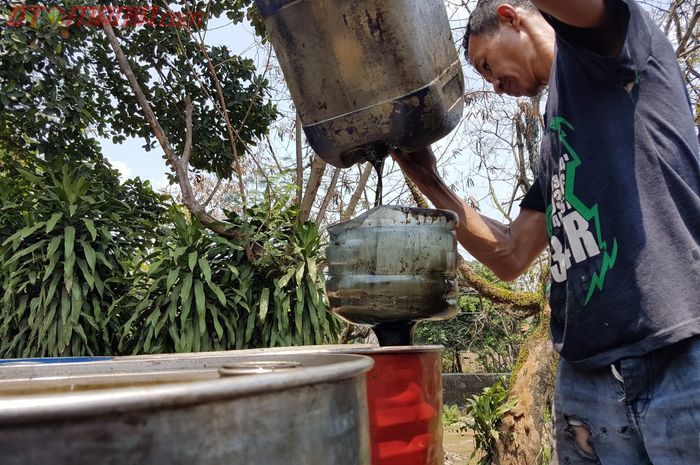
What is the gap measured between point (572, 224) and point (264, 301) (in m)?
4.25

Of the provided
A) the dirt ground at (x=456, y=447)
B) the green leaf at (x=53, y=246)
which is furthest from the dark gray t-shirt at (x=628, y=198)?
the dirt ground at (x=456, y=447)

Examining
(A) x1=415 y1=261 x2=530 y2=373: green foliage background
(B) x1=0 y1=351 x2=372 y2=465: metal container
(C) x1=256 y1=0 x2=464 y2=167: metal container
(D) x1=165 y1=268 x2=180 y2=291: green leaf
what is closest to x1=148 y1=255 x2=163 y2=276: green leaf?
(D) x1=165 y1=268 x2=180 y2=291: green leaf

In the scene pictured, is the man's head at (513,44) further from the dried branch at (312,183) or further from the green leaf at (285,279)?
the dried branch at (312,183)

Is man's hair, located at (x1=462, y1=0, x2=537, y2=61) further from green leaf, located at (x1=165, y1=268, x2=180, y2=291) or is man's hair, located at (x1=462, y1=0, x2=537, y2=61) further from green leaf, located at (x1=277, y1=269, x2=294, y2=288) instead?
green leaf, located at (x1=165, y1=268, x2=180, y2=291)

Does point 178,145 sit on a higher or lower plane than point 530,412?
higher

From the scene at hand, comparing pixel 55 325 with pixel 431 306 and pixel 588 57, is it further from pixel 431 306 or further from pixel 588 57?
pixel 588 57

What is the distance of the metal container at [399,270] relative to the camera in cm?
184

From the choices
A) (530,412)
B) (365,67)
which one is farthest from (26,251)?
(365,67)

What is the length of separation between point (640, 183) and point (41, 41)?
531cm

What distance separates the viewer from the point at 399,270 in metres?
1.86

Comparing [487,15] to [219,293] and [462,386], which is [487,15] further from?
[462,386]

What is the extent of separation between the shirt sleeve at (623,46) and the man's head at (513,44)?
1.25 ft

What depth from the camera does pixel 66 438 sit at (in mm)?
483

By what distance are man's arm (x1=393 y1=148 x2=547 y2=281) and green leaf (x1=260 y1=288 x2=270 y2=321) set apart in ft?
11.6
